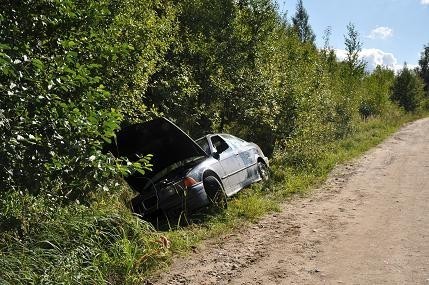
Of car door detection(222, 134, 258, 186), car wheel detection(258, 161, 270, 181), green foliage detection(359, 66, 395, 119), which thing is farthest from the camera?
green foliage detection(359, 66, 395, 119)

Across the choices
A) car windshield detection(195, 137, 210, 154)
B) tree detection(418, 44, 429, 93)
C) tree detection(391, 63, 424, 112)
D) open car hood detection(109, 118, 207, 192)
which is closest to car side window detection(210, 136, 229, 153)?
car windshield detection(195, 137, 210, 154)

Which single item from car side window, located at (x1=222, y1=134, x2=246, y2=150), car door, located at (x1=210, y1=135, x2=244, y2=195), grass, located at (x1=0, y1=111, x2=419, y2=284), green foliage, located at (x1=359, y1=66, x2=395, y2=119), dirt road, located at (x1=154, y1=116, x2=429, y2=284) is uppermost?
green foliage, located at (x1=359, y1=66, x2=395, y2=119)

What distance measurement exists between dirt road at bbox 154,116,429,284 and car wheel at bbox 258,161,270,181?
1.22 metres

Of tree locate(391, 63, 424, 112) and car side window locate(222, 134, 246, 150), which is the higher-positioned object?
tree locate(391, 63, 424, 112)

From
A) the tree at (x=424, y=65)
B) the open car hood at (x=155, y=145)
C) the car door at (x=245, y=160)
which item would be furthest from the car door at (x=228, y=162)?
the tree at (x=424, y=65)

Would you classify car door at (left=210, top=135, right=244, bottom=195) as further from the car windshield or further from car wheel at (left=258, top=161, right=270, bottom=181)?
car wheel at (left=258, top=161, right=270, bottom=181)

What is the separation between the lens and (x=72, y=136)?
191 inches

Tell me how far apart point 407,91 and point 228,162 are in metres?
40.1

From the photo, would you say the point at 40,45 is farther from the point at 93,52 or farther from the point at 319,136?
the point at 319,136

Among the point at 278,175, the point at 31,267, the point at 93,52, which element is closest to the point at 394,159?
the point at 278,175

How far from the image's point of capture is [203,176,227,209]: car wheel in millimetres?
8031

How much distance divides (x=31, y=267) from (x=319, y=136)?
11389 mm

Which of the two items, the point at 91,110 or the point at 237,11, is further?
the point at 237,11

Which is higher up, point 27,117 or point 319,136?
point 27,117
